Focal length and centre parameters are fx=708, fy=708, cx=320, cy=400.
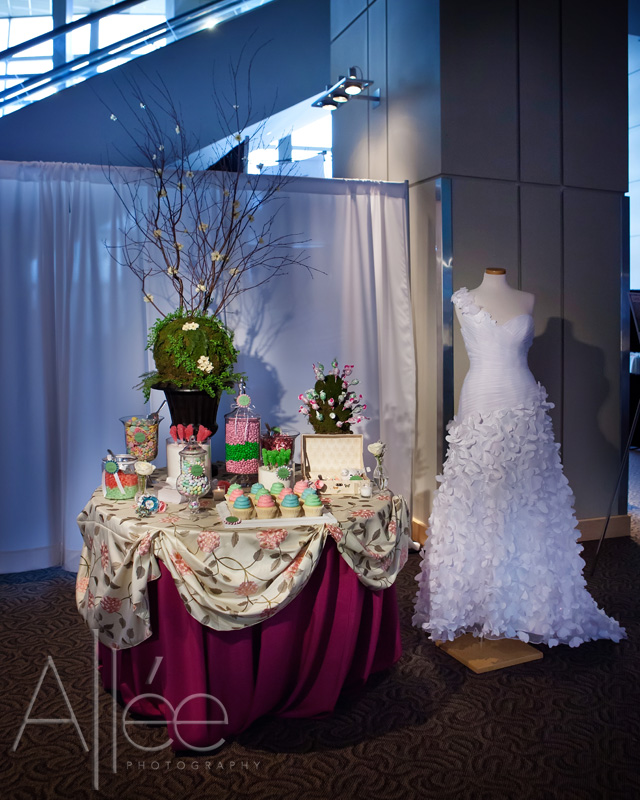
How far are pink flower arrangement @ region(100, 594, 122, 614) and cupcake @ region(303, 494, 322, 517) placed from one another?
67 centimetres

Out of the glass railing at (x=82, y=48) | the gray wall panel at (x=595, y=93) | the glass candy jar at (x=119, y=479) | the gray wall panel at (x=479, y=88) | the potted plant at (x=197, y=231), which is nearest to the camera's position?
the glass candy jar at (x=119, y=479)

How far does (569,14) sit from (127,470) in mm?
3980

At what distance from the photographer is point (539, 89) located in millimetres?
4402

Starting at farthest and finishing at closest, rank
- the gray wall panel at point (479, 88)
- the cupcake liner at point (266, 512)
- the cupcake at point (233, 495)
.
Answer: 1. the gray wall panel at point (479, 88)
2. the cupcake at point (233, 495)
3. the cupcake liner at point (266, 512)

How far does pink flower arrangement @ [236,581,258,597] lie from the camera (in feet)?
7.13

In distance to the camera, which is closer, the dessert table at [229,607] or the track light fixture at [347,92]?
the dessert table at [229,607]

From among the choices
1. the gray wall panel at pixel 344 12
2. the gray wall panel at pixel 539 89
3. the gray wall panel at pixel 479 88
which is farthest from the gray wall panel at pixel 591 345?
the gray wall panel at pixel 344 12

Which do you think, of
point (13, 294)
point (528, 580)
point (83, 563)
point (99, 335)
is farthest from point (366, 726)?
point (13, 294)

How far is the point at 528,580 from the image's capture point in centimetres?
292

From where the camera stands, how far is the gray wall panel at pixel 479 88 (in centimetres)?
416

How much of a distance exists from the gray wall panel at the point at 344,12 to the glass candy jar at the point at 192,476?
3888mm

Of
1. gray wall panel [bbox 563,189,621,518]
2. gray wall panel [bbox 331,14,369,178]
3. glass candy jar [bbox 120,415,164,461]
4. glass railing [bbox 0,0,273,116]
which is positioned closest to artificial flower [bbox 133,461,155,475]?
glass candy jar [bbox 120,415,164,461]

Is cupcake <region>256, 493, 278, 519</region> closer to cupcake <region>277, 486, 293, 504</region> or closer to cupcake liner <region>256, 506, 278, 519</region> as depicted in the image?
cupcake liner <region>256, 506, 278, 519</region>

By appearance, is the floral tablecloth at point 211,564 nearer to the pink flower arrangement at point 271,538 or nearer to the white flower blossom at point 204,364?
the pink flower arrangement at point 271,538
